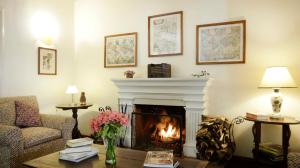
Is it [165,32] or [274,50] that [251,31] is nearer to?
[274,50]

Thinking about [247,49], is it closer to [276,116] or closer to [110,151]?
[276,116]

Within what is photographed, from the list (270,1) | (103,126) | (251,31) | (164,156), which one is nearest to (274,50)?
(251,31)

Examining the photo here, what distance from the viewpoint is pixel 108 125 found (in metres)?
1.69

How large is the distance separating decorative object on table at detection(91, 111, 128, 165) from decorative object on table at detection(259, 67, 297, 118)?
1.77 meters

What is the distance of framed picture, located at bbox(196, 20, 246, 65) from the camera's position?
9.58 ft

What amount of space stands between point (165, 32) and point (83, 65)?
71.9 inches

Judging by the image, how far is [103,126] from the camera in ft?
5.62

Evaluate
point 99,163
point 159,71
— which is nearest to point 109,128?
point 99,163

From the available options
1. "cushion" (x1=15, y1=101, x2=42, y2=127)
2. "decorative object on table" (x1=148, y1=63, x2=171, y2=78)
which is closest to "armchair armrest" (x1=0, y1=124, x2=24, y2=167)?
"cushion" (x1=15, y1=101, x2=42, y2=127)

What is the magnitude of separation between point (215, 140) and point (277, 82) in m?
0.98

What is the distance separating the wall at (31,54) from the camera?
Answer: 3.24 m

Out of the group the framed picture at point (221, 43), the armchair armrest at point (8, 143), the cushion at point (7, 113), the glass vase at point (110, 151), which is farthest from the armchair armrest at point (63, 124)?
the framed picture at point (221, 43)

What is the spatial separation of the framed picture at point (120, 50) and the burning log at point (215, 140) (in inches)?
64.0

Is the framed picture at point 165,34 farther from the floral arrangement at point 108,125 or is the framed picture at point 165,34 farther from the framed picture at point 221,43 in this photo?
the floral arrangement at point 108,125
